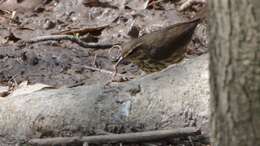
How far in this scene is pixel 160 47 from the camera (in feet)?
17.5

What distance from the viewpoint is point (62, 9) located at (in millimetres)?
6840

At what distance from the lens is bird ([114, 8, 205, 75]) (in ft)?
17.1

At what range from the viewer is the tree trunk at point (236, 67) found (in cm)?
238

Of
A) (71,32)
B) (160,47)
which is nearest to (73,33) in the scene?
(71,32)

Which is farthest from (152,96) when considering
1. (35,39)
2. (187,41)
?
(35,39)

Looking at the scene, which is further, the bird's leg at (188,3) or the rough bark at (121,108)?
the bird's leg at (188,3)

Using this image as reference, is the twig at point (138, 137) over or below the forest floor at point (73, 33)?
below

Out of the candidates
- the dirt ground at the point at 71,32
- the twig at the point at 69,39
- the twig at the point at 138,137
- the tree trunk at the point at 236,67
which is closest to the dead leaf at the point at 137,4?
the dirt ground at the point at 71,32

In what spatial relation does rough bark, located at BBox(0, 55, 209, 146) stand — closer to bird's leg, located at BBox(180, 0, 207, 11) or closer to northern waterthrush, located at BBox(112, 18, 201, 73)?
northern waterthrush, located at BBox(112, 18, 201, 73)

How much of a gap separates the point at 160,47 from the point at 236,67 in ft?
9.53

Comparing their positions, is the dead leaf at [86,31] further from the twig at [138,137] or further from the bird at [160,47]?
the twig at [138,137]

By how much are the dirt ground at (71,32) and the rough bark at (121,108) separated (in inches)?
44.4

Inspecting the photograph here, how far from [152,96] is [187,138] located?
1.03 feet

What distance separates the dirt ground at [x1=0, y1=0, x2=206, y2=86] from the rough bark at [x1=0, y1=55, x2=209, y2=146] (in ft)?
3.70
